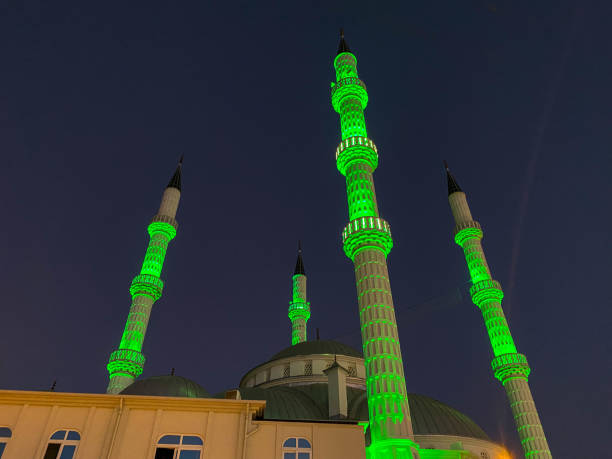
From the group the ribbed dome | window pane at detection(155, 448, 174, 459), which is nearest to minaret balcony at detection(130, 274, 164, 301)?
the ribbed dome

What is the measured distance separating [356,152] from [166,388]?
57.1ft

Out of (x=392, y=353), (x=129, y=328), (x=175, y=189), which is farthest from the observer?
(x=175, y=189)

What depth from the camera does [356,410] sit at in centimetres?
2598

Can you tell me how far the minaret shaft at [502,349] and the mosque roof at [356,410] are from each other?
4.30 metres

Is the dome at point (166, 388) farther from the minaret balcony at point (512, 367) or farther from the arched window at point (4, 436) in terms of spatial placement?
the minaret balcony at point (512, 367)

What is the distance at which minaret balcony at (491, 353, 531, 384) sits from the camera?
3120 cm

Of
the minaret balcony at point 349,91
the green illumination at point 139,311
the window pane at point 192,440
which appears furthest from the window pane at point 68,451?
the minaret balcony at point 349,91

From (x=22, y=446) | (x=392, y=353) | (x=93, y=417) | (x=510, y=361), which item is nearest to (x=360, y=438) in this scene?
(x=392, y=353)

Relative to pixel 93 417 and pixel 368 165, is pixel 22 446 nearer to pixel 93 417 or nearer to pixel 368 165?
pixel 93 417

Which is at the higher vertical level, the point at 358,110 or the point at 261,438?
the point at 358,110

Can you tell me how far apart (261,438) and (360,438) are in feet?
11.0

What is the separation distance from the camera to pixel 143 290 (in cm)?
3503

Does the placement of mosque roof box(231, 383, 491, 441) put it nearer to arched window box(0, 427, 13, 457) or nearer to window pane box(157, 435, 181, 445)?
window pane box(157, 435, 181, 445)

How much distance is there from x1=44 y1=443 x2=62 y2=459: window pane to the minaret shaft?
26654 mm
